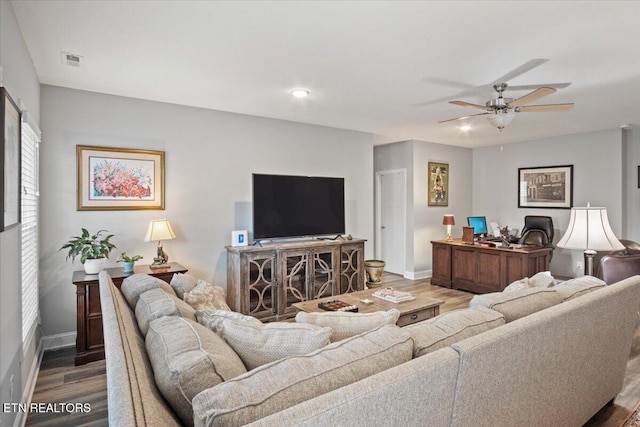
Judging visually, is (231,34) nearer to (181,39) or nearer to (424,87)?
(181,39)

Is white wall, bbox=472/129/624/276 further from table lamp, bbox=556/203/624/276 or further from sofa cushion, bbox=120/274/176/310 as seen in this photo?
sofa cushion, bbox=120/274/176/310

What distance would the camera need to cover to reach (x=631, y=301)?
7.08 feet

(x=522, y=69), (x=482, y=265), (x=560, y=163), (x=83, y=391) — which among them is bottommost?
(x=83, y=391)

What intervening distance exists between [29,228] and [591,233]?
14.0ft

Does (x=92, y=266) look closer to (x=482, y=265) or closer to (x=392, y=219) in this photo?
(x=482, y=265)

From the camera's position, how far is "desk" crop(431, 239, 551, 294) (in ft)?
15.9

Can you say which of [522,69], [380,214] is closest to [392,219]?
[380,214]

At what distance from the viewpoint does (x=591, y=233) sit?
2.77 metres

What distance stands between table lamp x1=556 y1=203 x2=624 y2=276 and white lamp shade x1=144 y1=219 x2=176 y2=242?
141 inches

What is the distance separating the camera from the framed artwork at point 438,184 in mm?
6570

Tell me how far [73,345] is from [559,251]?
23.2 feet

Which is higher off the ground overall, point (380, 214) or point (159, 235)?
point (380, 214)

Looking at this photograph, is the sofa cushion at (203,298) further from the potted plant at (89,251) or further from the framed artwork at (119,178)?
the framed artwork at (119,178)

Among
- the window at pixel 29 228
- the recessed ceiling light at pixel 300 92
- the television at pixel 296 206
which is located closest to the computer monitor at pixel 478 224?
the television at pixel 296 206
